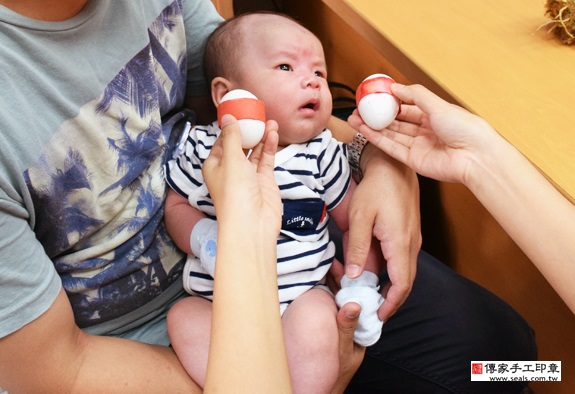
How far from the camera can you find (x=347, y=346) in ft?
3.12

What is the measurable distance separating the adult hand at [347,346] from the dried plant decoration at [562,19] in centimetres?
64

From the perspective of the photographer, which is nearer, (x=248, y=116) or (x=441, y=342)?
(x=248, y=116)

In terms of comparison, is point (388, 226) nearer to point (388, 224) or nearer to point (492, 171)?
point (388, 224)

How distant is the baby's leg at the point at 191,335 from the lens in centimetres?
92

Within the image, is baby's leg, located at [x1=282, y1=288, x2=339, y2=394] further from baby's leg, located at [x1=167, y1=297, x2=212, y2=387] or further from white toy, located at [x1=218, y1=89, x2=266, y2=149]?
white toy, located at [x1=218, y1=89, x2=266, y2=149]

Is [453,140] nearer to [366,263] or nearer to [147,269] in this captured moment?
[366,263]

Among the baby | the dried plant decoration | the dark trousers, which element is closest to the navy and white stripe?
the baby

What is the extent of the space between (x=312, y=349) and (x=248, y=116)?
0.40 meters

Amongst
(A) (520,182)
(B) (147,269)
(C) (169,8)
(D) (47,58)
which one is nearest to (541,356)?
(A) (520,182)

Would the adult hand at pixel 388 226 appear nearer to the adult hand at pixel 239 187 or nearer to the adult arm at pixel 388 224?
the adult arm at pixel 388 224

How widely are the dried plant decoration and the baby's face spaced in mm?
451

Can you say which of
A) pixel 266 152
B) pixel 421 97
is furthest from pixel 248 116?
pixel 421 97

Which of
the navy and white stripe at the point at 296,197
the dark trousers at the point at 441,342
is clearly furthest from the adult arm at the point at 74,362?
the dark trousers at the point at 441,342

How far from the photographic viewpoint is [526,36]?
3.50 feet
